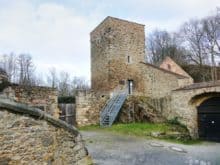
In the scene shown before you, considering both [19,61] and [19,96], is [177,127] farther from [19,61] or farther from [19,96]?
[19,61]

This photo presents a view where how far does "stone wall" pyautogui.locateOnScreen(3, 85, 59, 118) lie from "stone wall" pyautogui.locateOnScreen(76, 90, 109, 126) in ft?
6.80

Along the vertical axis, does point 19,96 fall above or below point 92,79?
below

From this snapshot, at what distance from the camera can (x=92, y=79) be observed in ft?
73.3

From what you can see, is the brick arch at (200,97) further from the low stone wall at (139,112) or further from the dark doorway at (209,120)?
the low stone wall at (139,112)

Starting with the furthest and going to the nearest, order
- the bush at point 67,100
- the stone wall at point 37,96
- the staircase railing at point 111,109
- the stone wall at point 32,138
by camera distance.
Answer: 1. the bush at point 67,100
2. the staircase railing at point 111,109
3. the stone wall at point 37,96
4. the stone wall at point 32,138

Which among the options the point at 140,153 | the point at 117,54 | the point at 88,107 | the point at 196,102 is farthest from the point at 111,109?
the point at 140,153

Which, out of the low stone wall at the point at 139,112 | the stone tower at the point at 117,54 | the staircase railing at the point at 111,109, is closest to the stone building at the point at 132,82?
the stone tower at the point at 117,54

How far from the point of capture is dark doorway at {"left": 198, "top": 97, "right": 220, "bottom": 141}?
15445 mm

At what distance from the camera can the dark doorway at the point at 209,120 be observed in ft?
50.7

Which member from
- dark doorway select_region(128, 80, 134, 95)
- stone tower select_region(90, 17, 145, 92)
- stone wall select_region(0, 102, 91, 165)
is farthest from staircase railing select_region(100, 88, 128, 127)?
stone wall select_region(0, 102, 91, 165)

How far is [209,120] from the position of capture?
15.7m

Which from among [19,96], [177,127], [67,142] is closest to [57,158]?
[67,142]

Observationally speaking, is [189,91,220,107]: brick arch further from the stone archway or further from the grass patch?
the grass patch

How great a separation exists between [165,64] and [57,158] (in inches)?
1001
